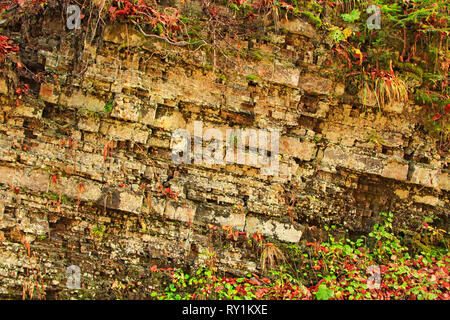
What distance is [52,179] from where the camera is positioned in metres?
3.94

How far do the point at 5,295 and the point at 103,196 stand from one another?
170 centimetres

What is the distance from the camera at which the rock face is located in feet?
12.9

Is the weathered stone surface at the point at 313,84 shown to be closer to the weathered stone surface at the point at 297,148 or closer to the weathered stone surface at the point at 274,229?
the weathered stone surface at the point at 297,148

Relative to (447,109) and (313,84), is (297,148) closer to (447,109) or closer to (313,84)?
(313,84)

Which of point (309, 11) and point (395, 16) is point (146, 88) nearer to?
point (309, 11)

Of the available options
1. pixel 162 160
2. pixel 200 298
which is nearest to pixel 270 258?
pixel 200 298
